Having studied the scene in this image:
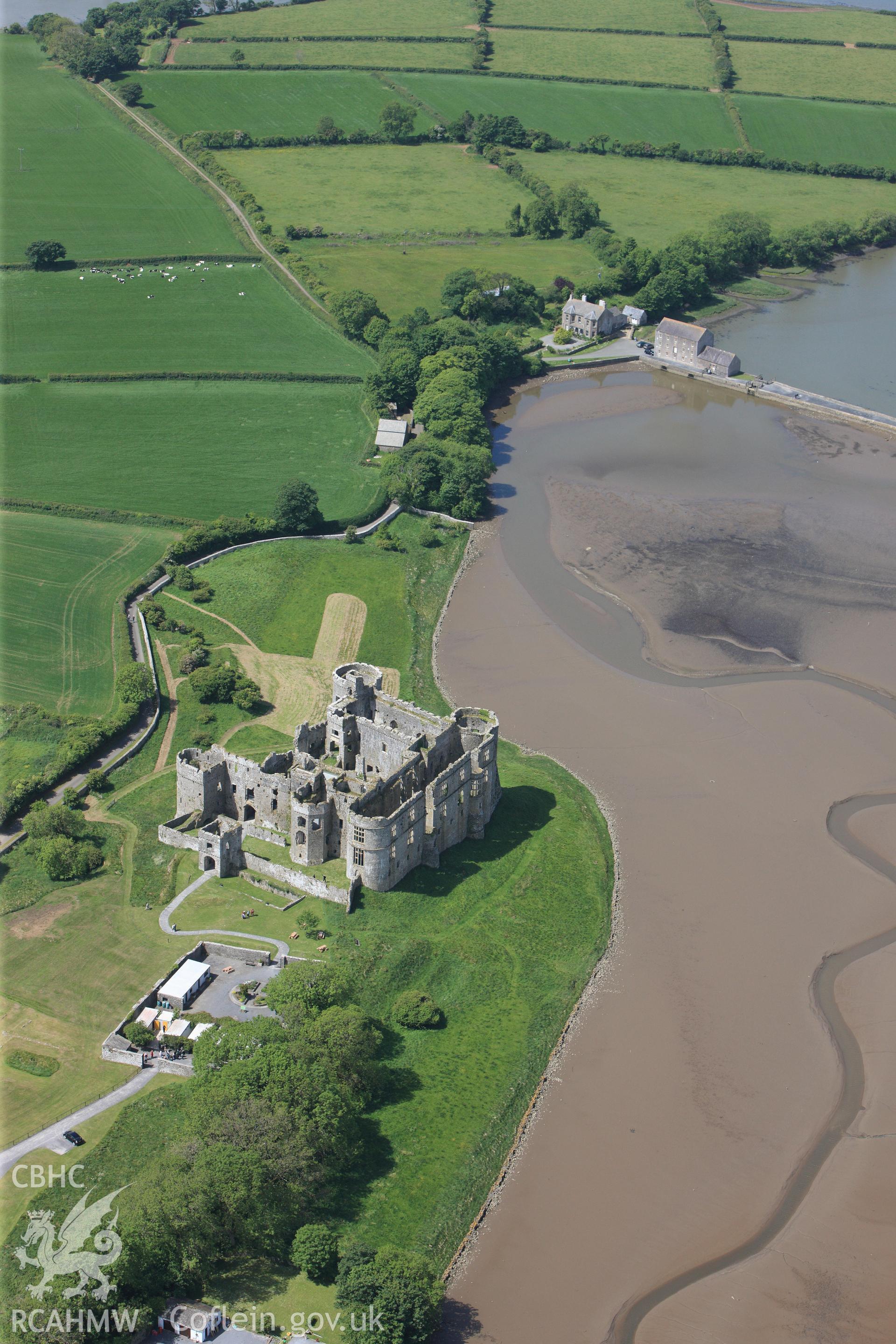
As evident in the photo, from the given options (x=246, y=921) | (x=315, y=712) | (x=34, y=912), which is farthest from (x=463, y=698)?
(x=34, y=912)

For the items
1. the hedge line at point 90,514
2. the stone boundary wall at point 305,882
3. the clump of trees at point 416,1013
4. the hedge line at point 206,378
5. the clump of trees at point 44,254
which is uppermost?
the clump of trees at point 44,254

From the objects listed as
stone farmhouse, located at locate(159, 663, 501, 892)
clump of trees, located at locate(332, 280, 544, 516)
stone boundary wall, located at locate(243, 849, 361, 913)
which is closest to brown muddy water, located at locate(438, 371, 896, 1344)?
clump of trees, located at locate(332, 280, 544, 516)

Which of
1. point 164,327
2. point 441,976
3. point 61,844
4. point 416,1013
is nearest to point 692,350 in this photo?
point 164,327

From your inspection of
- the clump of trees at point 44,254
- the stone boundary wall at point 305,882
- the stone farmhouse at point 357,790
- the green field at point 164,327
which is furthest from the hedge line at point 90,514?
the clump of trees at point 44,254

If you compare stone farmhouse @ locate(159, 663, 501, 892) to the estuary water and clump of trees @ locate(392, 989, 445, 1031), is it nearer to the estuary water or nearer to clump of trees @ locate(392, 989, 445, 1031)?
clump of trees @ locate(392, 989, 445, 1031)

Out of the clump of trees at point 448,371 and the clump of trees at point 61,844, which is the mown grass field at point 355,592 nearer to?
the clump of trees at point 448,371

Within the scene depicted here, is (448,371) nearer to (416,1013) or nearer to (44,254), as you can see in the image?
(44,254)
